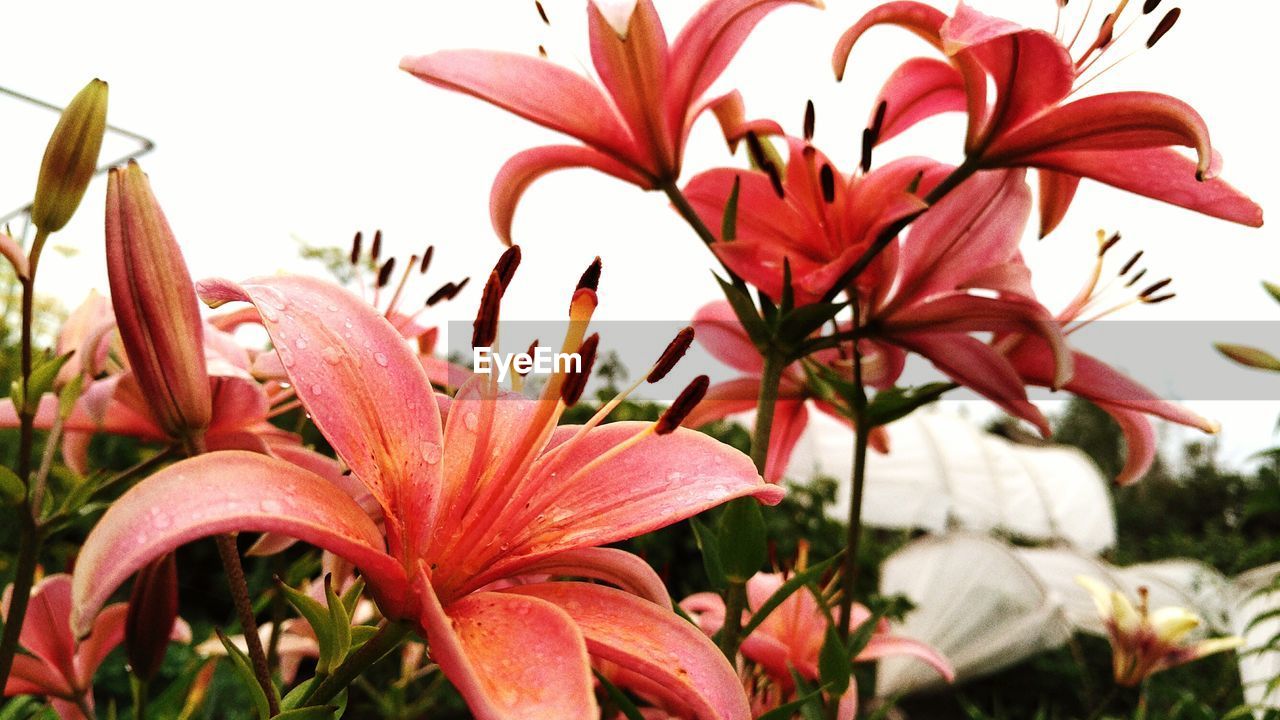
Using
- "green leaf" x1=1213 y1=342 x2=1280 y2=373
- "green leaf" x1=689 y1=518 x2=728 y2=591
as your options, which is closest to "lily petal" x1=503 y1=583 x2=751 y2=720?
"green leaf" x1=689 y1=518 x2=728 y2=591

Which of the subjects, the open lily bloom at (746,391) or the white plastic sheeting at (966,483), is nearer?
the open lily bloom at (746,391)

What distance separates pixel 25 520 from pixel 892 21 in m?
0.62

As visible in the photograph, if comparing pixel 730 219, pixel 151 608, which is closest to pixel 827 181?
pixel 730 219

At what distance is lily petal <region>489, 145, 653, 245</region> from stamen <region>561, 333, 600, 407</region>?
10.8 inches

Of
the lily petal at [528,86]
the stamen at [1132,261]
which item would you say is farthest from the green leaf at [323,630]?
the stamen at [1132,261]

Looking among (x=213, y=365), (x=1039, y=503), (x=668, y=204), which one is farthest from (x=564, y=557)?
(x=1039, y=503)

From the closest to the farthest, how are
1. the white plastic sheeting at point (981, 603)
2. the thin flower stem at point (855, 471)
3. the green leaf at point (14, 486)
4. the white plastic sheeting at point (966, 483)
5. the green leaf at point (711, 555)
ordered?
the green leaf at point (14, 486) → the green leaf at point (711, 555) → the thin flower stem at point (855, 471) → the white plastic sheeting at point (981, 603) → the white plastic sheeting at point (966, 483)

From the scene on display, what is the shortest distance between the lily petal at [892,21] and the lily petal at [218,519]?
0.43 m

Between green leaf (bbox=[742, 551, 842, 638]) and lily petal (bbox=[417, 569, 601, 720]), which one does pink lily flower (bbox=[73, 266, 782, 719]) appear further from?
green leaf (bbox=[742, 551, 842, 638])

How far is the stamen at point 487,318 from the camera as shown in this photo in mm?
412

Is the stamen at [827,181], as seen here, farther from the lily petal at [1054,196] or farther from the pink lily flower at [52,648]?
the pink lily flower at [52,648]

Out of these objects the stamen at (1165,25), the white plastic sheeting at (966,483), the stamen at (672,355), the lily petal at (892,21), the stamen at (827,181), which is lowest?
the white plastic sheeting at (966,483)

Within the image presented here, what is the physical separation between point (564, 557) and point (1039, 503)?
12724 mm

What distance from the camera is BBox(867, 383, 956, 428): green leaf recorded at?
2.27 feet
